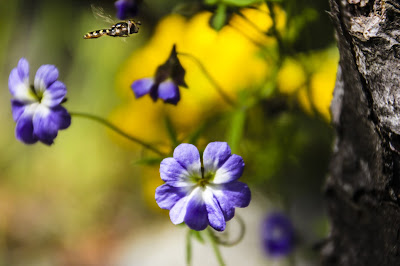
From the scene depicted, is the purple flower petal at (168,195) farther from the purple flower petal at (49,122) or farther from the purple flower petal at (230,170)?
the purple flower petal at (49,122)

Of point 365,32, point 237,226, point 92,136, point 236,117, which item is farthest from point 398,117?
point 92,136

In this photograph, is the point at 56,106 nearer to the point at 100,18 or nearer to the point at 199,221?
the point at 100,18

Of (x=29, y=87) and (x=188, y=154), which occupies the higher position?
(x=29, y=87)

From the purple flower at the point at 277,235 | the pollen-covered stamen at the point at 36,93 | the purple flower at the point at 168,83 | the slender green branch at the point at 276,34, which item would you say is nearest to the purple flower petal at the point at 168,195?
the purple flower at the point at 168,83

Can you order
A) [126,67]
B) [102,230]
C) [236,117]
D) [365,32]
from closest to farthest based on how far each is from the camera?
[365,32] → [236,117] → [126,67] → [102,230]

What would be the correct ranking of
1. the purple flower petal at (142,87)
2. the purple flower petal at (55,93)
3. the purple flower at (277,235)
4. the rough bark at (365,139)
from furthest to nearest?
the purple flower at (277,235)
the purple flower petal at (142,87)
the purple flower petal at (55,93)
the rough bark at (365,139)

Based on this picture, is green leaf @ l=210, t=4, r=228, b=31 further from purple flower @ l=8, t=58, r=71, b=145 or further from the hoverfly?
purple flower @ l=8, t=58, r=71, b=145

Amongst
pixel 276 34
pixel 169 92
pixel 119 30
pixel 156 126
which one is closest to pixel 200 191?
pixel 169 92
